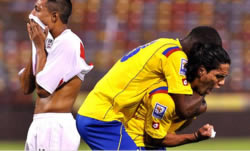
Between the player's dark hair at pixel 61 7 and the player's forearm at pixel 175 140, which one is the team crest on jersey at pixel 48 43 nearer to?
the player's dark hair at pixel 61 7

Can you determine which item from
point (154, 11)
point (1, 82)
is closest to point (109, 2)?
point (154, 11)

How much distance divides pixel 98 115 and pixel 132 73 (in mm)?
378

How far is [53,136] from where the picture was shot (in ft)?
14.9

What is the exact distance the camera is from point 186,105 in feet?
13.6

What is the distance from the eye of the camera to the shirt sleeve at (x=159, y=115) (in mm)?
4188

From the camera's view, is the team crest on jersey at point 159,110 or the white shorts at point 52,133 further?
the white shorts at point 52,133

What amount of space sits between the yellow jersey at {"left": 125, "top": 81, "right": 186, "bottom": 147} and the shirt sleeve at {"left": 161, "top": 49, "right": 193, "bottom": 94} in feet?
0.37

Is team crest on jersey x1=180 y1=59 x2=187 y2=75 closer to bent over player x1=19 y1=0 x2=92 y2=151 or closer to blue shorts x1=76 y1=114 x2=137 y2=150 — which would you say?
blue shorts x1=76 y1=114 x2=137 y2=150

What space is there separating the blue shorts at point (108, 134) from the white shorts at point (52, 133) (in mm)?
305

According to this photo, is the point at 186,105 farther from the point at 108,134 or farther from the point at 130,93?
the point at 108,134

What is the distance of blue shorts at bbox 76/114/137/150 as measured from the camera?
4.25 metres

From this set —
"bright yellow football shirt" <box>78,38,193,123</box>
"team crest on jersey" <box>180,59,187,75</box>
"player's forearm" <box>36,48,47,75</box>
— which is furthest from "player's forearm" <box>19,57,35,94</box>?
"team crest on jersey" <box>180,59,187,75</box>

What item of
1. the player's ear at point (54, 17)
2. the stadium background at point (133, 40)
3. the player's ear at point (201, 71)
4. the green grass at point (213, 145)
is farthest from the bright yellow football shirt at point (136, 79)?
the stadium background at point (133, 40)

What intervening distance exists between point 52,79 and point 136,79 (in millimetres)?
648
